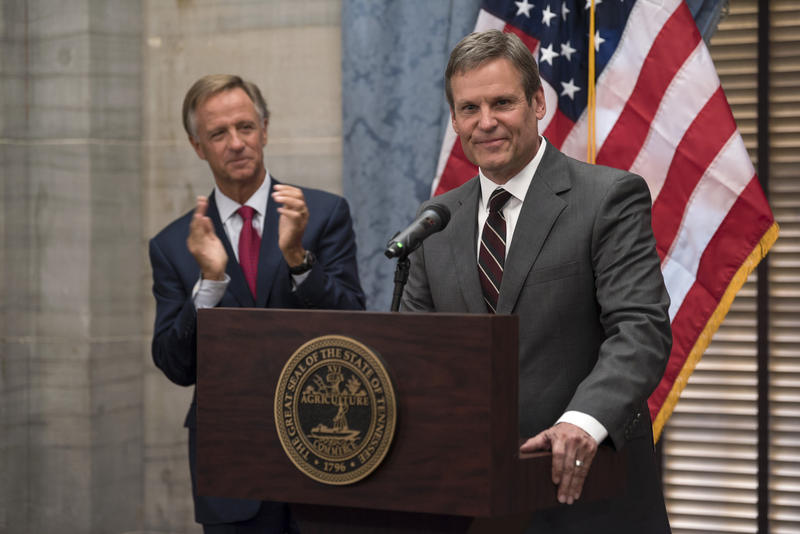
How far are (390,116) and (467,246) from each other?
2.12m

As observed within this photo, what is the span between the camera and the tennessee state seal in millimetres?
1619

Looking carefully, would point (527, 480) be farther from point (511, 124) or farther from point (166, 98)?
point (166, 98)

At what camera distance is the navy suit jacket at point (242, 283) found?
311 centimetres

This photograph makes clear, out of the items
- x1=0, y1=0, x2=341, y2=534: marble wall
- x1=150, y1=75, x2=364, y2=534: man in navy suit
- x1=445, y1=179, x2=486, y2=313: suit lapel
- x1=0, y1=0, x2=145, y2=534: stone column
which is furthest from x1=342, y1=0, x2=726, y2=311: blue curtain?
x1=445, y1=179, x2=486, y2=313: suit lapel

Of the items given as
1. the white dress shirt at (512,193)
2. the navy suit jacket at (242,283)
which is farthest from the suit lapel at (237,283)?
the white dress shirt at (512,193)

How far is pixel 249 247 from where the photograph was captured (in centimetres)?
329

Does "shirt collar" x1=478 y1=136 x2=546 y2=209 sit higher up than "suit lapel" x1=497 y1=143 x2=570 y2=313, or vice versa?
"shirt collar" x1=478 y1=136 x2=546 y2=209

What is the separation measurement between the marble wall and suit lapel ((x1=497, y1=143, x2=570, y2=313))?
102 inches

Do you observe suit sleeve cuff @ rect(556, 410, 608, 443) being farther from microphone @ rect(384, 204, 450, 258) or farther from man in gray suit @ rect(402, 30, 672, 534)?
microphone @ rect(384, 204, 450, 258)

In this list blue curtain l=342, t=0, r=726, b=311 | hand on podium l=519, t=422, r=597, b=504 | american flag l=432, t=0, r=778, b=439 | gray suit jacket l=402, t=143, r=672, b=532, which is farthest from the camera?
blue curtain l=342, t=0, r=726, b=311

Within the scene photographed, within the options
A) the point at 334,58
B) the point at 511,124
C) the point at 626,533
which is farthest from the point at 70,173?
the point at 626,533

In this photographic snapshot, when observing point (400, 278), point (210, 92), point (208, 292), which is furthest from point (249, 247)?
point (400, 278)

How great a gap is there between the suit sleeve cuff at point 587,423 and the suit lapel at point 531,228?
0.35 metres

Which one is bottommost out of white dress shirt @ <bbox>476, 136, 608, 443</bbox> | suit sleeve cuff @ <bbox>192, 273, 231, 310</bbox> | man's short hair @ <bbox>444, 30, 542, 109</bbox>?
A: suit sleeve cuff @ <bbox>192, 273, 231, 310</bbox>
